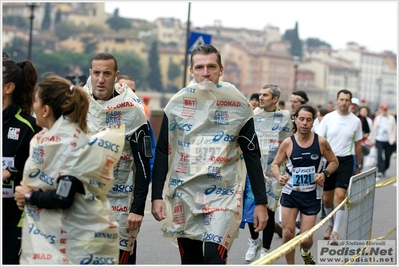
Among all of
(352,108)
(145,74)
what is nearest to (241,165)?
(352,108)

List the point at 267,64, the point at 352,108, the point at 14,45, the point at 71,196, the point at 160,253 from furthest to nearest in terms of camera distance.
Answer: the point at 267,64 < the point at 14,45 < the point at 352,108 < the point at 160,253 < the point at 71,196

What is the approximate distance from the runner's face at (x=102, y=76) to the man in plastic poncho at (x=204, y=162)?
0.49 meters

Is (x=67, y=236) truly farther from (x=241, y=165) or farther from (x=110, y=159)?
(x=241, y=165)

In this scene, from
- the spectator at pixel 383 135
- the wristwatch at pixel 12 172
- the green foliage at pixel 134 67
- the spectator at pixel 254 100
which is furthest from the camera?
the green foliage at pixel 134 67

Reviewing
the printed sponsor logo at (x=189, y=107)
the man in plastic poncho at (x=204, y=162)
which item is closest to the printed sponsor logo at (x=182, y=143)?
the man in plastic poncho at (x=204, y=162)

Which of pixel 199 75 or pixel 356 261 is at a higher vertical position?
pixel 199 75

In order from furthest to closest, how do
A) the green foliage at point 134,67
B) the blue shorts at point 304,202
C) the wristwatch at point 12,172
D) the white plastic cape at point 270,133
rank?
1. the green foliage at point 134,67
2. the white plastic cape at point 270,133
3. the blue shorts at point 304,202
4. the wristwatch at point 12,172

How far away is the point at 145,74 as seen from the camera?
7224 inches

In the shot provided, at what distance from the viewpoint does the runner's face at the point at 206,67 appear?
17.9ft

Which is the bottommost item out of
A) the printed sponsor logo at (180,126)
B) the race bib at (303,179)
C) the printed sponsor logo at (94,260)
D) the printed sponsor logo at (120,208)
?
the printed sponsor logo at (94,260)

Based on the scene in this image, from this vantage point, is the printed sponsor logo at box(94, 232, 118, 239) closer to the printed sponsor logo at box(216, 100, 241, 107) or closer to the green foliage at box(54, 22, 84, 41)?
→ the printed sponsor logo at box(216, 100, 241, 107)

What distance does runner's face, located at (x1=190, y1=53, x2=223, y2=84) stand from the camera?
5.46m

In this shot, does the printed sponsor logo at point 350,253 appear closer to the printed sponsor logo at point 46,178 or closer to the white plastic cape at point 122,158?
the white plastic cape at point 122,158

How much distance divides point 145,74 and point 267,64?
31174 mm
